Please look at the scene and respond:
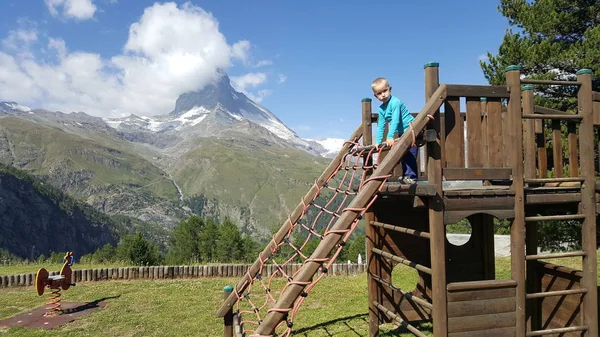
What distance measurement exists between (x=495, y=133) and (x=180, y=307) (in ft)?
31.2

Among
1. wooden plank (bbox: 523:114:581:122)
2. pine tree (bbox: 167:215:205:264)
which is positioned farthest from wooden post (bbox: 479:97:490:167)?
pine tree (bbox: 167:215:205:264)

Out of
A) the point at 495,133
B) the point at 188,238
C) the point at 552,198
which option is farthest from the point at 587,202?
the point at 188,238

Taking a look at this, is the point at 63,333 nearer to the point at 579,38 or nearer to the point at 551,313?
the point at 551,313

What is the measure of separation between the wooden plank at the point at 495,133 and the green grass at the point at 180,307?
14.7ft

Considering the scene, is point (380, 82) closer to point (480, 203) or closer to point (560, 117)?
point (480, 203)

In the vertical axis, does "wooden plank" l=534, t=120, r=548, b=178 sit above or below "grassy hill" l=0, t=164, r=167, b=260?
above

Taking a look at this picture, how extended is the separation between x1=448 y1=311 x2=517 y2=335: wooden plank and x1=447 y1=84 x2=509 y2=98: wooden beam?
290 cm

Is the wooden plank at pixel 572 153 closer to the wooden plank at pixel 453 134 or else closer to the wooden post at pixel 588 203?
the wooden post at pixel 588 203

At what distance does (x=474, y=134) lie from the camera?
5.74 meters

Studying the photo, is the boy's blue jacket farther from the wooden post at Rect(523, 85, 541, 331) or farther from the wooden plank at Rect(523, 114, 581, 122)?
the wooden post at Rect(523, 85, 541, 331)

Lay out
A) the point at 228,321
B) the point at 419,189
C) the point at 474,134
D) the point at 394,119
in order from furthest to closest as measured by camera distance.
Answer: the point at 228,321 → the point at 394,119 → the point at 474,134 → the point at 419,189

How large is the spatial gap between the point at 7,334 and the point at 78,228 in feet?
639

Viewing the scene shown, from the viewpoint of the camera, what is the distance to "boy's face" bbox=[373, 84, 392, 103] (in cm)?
641

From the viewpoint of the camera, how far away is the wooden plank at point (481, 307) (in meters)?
5.49
